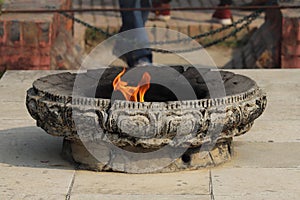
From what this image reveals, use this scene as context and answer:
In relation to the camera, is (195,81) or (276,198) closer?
(276,198)

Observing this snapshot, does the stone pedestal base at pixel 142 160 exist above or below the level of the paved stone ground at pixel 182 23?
above

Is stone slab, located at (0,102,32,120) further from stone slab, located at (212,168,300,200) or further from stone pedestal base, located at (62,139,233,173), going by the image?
stone slab, located at (212,168,300,200)

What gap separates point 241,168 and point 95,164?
796mm

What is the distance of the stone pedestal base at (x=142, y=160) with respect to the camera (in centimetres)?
545

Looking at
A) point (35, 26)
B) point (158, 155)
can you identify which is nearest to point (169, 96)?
point (158, 155)

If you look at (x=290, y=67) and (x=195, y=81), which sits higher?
(x=195, y=81)

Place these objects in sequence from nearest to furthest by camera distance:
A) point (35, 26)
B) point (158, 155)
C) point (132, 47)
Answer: point (158, 155), point (35, 26), point (132, 47)

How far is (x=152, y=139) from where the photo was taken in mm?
5297

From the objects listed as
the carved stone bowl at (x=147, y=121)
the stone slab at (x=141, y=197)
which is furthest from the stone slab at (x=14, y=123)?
the stone slab at (x=141, y=197)

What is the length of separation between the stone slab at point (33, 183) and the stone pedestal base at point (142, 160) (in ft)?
0.40

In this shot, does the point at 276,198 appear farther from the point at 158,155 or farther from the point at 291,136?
the point at 291,136

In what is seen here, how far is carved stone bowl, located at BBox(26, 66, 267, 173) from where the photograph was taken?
525 centimetres

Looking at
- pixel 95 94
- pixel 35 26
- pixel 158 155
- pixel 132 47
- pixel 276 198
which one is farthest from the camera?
pixel 132 47

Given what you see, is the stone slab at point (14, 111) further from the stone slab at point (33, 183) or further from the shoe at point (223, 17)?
the shoe at point (223, 17)
